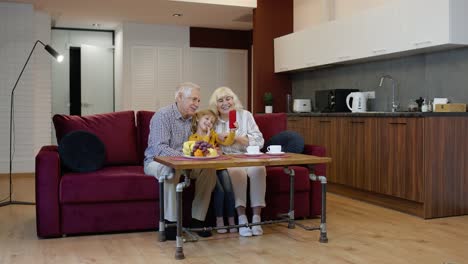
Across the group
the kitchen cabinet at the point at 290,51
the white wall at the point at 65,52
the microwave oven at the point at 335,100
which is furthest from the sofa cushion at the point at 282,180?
the white wall at the point at 65,52

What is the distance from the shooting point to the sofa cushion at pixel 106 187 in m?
3.44

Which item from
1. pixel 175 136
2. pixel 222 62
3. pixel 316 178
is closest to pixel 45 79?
pixel 222 62

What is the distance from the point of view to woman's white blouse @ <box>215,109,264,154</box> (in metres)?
3.85

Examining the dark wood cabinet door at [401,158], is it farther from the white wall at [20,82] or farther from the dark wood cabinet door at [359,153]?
the white wall at [20,82]

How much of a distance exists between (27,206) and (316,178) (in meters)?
2.84

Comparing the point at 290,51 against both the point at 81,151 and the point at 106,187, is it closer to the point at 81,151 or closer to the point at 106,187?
the point at 81,151

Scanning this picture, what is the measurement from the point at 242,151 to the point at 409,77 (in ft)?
7.41

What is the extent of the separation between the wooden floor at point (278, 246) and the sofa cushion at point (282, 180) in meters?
0.28

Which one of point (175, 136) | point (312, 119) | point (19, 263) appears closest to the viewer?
point (19, 263)

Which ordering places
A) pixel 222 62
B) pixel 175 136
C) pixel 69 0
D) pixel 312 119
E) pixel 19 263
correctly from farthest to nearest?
1. pixel 222 62
2. pixel 69 0
3. pixel 312 119
4. pixel 175 136
5. pixel 19 263

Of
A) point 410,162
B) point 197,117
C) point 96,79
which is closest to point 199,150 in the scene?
point 197,117

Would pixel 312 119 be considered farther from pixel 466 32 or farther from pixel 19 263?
pixel 19 263

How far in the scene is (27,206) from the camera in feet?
15.3

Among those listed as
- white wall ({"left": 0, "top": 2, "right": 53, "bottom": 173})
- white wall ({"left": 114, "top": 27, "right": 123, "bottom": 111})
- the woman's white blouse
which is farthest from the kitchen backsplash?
white wall ({"left": 0, "top": 2, "right": 53, "bottom": 173})
